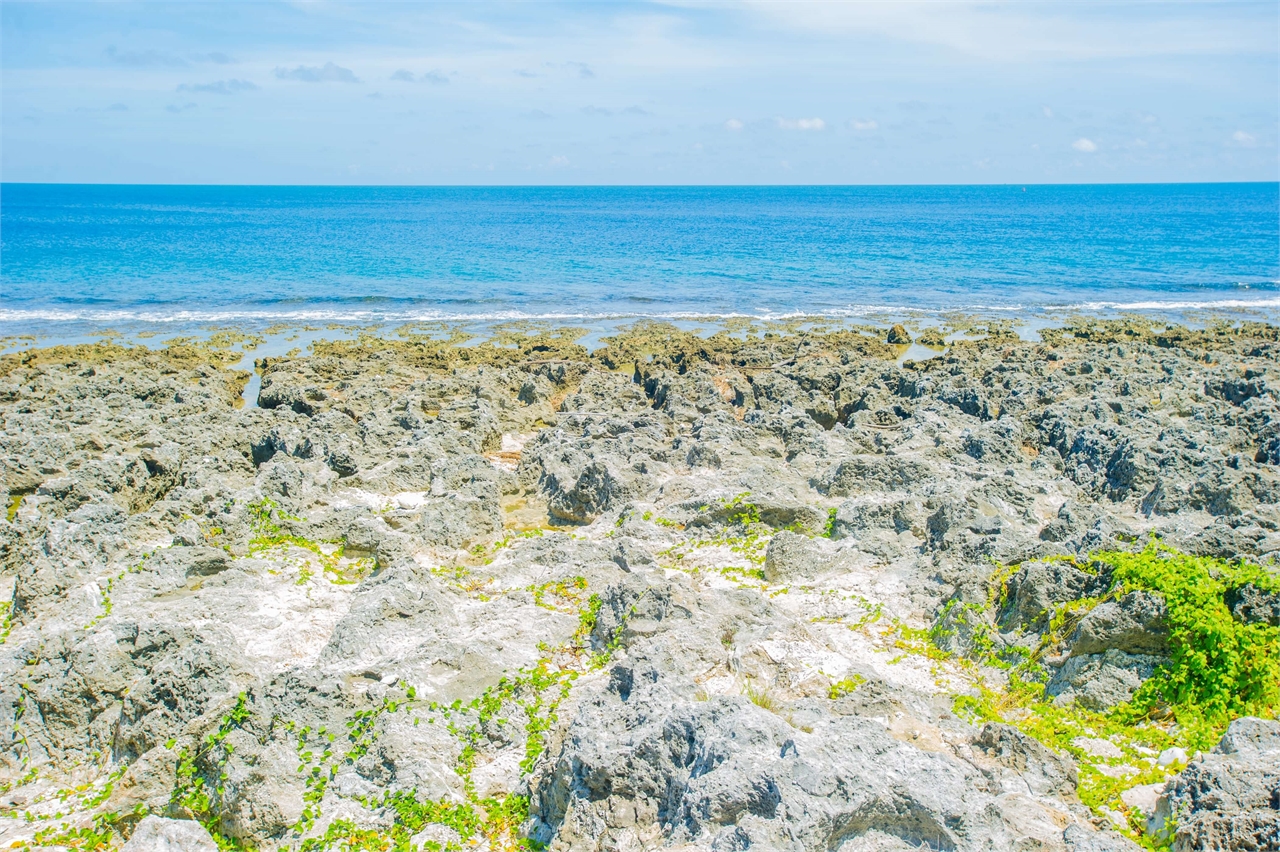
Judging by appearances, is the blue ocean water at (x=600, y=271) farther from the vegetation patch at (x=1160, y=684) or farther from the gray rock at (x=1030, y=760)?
the gray rock at (x=1030, y=760)

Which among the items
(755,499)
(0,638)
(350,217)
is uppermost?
(350,217)

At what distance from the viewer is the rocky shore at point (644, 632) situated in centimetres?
661

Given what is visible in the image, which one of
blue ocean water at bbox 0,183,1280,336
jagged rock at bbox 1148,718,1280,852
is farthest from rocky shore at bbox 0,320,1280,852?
blue ocean water at bbox 0,183,1280,336

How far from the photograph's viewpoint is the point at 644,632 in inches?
367

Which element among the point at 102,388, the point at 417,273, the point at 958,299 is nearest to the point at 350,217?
the point at 417,273

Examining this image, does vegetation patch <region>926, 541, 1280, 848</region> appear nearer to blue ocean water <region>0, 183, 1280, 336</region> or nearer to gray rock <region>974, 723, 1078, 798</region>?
gray rock <region>974, 723, 1078, 798</region>

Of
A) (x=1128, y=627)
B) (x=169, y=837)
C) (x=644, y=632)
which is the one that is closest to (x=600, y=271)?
(x=644, y=632)

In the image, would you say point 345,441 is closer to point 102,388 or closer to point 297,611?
point 297,611

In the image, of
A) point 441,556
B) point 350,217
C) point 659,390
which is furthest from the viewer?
point 350,217

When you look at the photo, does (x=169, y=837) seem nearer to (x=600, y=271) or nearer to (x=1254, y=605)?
(x=1254, y=605)

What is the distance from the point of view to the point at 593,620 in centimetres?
1008

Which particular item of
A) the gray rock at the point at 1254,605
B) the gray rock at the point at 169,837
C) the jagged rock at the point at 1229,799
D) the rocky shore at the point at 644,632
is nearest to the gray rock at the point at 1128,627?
the rocky shore at the point at 644,632

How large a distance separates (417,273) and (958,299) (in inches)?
1241

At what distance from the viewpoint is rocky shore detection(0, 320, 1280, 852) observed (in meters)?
6.61
